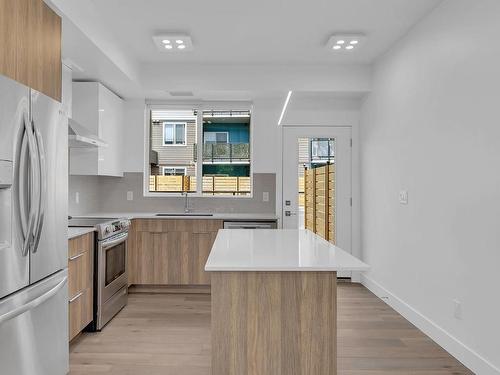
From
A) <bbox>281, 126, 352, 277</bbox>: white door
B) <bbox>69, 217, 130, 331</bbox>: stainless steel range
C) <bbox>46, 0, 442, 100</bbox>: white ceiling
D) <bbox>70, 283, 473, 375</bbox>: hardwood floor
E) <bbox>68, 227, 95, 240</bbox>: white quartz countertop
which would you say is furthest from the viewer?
<bbox>281, 126, 352, 277</bbox>: white door

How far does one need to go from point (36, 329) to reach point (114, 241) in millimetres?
1508

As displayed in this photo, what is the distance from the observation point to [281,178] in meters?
4.88

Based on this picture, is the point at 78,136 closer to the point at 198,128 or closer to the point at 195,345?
the point at 195,345

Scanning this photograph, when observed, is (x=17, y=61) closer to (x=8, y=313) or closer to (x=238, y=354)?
(x=8, y=313)

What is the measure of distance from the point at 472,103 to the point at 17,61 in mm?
2656

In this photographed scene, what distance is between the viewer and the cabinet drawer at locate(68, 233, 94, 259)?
9.01ft

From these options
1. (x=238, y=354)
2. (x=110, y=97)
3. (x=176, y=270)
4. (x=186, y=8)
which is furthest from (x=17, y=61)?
(x=176, y=270)

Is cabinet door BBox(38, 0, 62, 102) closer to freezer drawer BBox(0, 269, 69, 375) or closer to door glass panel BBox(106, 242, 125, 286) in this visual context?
freezer drawer BBox(0, 269, 69, 375)

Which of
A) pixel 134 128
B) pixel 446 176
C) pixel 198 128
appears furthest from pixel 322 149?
pixel 134 128

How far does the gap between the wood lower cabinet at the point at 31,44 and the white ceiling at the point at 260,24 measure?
0.77 meters

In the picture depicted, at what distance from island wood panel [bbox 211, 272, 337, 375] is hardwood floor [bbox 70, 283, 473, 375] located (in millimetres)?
758

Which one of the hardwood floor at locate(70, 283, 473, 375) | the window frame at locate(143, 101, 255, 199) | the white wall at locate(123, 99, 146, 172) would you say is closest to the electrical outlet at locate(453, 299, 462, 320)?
the hardwood floor at locate(70, 283, 473, 375)

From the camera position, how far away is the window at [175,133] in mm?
5242

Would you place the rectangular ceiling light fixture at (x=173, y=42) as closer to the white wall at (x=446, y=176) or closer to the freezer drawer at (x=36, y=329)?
the white wall at (x=446, y=176)
